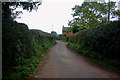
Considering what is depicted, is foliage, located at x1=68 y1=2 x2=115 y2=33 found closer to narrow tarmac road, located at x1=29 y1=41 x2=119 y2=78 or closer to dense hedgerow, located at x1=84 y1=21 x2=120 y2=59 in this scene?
dense hedgerow, located at x1=84 y1=21 x2=120 y2=59

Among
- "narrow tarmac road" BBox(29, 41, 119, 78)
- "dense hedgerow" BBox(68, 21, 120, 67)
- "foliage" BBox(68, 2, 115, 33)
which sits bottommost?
"narrow tarmac road" BBox(29, 41, 119, 78)

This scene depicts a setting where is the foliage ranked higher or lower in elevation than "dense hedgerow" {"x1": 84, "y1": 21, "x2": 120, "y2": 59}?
higher

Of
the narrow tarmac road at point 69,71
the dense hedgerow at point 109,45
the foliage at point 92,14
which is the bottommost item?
the narrow tarmac road at point 69,71

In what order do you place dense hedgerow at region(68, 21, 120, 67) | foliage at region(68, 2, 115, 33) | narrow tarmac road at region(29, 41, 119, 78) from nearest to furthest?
narrow tarmac road at region(29, 41, 119, 78)
dense hedgerow at region(68, 21, 120, 67)
foliage at region(68, 2, 115, 33)

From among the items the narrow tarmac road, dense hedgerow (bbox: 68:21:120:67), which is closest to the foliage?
dense hedgerow (bbox: 68:21:120:67)

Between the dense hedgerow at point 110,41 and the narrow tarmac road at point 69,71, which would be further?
the dense hedgerow at point 110,41

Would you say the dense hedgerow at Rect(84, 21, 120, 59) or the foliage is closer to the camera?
the dense hedgerow at Rect(84, 21, 120, 59)

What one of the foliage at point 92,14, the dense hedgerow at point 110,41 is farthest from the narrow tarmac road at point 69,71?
the foliage at point 92,14

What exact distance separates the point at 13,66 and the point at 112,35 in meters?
6.61

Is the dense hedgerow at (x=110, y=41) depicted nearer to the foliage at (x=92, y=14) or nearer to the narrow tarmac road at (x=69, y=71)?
the narrow tarmac road at (x=69, y=71)

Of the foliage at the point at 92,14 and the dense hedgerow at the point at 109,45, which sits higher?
the foliage at the point at 92,14


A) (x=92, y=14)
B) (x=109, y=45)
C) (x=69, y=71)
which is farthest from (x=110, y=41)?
(x=92, y=14)

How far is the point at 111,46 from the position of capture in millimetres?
8070

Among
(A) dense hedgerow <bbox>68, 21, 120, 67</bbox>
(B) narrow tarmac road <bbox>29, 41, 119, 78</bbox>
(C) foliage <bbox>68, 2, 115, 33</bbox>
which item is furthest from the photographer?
(C) foliage <bbox>68, 2, 115, 33</bbox>
